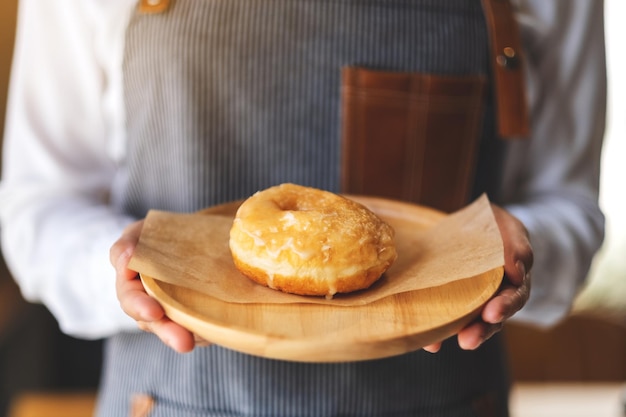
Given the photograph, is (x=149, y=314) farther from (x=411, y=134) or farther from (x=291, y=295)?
(x=411, y=134)

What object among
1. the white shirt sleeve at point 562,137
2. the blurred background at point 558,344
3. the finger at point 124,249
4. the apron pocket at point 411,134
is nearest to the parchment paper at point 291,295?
the finger at point 124,249

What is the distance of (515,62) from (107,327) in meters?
0.68

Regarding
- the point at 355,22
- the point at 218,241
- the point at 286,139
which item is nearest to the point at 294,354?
the point at 218,241

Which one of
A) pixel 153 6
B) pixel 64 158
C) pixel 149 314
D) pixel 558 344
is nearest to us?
pixel 149 314

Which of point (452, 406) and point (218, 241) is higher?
point (218, 241)

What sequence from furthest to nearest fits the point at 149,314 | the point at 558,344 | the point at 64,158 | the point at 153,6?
the point at 558,344 < the point at 64,158 < the point at 153,6 < the point at 149,314

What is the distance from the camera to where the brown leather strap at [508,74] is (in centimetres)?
98

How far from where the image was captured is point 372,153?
3.23 feet

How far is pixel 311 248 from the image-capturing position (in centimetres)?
70

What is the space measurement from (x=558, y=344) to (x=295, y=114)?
1.86m

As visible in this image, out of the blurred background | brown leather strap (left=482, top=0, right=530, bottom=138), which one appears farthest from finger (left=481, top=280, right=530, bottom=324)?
the blurred background

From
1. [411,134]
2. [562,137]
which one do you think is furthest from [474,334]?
[562,137]

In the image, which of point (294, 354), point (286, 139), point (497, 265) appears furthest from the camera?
point (286, 139)

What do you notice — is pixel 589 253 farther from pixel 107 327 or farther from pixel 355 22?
pixel 107 327
